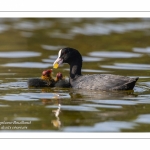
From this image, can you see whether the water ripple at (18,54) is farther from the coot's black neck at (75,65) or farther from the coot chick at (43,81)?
the coot chick at (43,81)

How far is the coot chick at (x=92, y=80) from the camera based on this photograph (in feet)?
39.6

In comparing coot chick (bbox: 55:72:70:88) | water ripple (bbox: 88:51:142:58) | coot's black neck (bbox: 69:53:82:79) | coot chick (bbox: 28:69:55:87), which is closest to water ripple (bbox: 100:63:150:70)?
water ripple (bbox: 88:51:142:58)

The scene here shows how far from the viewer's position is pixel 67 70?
48.1 feet

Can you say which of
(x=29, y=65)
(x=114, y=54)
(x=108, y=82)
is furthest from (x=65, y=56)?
(x=114, y=54)

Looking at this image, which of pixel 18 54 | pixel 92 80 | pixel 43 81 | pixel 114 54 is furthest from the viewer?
pixel 114 54

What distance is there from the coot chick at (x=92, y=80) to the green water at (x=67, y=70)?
19 centimetres

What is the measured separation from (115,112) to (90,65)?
15.4ft

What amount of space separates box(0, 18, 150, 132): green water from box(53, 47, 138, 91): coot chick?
0.19 metres

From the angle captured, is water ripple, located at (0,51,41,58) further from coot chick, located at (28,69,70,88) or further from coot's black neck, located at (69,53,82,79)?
coot chick, located at (28,69,70,88)

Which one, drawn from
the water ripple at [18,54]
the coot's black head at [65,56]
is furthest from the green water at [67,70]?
the coot's black head at [65,56]

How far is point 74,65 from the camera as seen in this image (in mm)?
13031

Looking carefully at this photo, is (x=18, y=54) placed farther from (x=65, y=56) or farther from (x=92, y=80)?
(x=92, y=80)

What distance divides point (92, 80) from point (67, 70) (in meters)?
2.42

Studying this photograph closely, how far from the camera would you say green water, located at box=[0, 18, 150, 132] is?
32.8 feet
